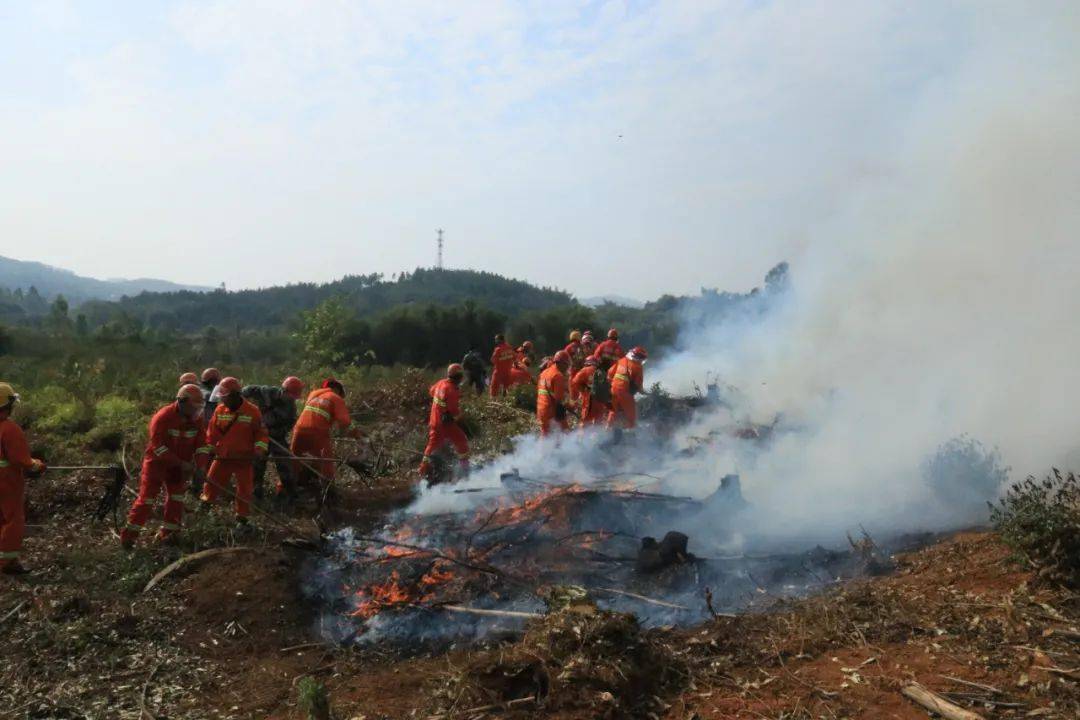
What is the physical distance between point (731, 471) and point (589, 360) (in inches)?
129

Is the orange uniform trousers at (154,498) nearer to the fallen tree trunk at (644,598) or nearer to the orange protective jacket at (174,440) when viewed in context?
the orange protective jacket at (174,440)

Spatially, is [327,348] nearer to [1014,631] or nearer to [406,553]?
[406,553]

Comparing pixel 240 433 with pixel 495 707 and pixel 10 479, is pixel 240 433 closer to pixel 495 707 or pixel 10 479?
pixel 10 479

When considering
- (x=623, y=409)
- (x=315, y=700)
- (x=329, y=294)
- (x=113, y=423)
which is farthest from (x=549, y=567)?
(x=329, y=294)

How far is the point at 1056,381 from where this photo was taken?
851 cm

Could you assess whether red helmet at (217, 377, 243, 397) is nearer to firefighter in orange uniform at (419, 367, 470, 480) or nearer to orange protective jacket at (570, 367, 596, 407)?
firefighter in orange uniform at (419, 367, 470, 480)

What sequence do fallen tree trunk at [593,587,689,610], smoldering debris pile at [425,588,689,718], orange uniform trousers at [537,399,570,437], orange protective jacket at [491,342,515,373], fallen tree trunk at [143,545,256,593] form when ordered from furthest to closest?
1. orange protective jacket at [491,342,515,373]
2. orange uniform trousers at [537,399,570,437]
3. fallen tree trunk at [143,545,256,593]
4. fallen tree trunk at [593,587,689,610]
5. smoldering debris pile at [425,588,689,718]

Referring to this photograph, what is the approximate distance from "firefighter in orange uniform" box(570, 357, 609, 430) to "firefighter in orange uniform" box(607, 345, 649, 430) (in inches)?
14.0

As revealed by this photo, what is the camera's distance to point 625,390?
11.2 meters

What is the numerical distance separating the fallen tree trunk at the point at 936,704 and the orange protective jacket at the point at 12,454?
7753 mm

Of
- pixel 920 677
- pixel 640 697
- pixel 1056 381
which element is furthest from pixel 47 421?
pixel 1056 381

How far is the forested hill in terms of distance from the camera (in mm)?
80188

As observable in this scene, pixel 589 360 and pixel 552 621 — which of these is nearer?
pixel 552 621

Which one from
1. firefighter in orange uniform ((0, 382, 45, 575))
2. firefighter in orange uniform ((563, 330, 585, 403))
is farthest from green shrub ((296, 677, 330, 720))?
firefighter in orange uniform ((563, 330, 585, 403))
